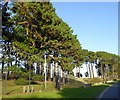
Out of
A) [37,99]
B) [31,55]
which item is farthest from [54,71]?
[37,99]

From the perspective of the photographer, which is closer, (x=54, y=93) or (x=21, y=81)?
(x=54, y=93)

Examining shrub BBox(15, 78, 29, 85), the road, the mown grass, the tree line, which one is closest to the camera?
the road

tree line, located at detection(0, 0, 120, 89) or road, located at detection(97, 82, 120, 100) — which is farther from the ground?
tree line, located at detection(0, 0, 120, 89)

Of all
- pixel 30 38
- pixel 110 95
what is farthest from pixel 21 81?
pixel 110 95

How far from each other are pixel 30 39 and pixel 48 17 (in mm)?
13636

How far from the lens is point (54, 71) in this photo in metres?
73.2

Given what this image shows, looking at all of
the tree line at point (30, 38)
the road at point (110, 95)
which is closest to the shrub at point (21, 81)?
the tree line at point (30, 38)

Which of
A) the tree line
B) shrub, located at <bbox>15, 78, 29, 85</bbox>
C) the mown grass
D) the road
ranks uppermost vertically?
the tree line

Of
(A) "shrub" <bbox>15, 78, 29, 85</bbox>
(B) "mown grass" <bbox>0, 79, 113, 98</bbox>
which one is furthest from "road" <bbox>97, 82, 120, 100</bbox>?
(A) "shrub" <bbox>15, 78, 29, 85</bbox>

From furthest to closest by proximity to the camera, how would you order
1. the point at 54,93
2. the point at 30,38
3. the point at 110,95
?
the point at 30,38 → the point at 54,93 → the point at 110,95

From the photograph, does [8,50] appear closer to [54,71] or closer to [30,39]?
[30,39]

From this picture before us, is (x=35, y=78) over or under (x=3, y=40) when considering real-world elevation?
under

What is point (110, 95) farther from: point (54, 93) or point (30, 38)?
point (30, 38)

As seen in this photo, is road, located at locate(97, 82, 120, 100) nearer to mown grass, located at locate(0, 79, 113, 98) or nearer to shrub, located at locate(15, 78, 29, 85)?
mown grass, located at locate(0, 79, 113, 98)
